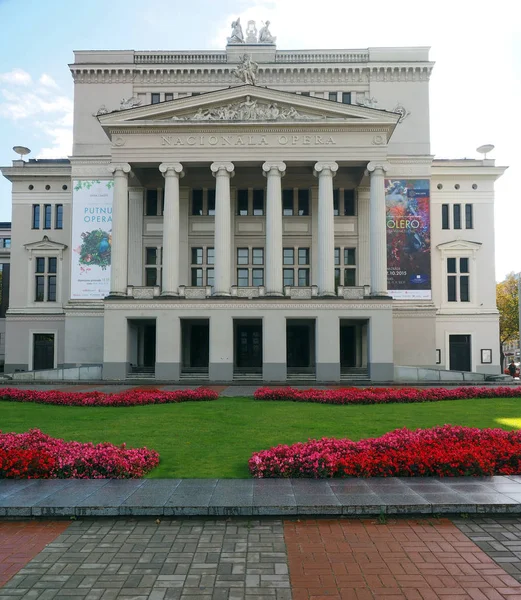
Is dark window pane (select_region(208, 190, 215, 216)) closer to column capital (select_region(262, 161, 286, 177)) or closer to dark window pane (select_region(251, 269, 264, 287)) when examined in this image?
dark window pane (select_region(251, 269, 264, 287))

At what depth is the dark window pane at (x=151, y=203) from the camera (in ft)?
151

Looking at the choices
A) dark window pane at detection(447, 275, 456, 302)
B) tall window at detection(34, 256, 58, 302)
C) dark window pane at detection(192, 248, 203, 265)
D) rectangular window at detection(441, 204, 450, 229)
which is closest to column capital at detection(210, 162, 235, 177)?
dark window pane at detection(192, 248, 203, 265)

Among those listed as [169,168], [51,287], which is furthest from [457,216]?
[51,287]

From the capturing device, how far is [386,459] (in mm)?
10641

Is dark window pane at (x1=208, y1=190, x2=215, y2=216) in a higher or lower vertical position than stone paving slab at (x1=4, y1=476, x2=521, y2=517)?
higher

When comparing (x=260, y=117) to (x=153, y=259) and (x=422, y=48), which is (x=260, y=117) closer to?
(x=153, y=259)

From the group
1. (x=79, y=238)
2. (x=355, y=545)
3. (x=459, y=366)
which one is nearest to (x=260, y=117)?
(x=79, y=238)

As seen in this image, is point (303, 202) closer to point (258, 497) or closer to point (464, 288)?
point (464, 288)

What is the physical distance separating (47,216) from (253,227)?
63.9 feet

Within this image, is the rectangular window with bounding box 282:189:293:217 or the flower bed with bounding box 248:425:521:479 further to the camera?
the rectangular window with bounding box 282:189:293:217

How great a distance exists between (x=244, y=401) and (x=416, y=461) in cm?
1409

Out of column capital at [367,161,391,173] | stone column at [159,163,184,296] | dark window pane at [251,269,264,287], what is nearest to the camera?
stone column at [159,163,184,296]

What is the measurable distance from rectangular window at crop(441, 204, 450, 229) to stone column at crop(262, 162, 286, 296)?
1698 centimetres

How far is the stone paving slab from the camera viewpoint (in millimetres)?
8469
